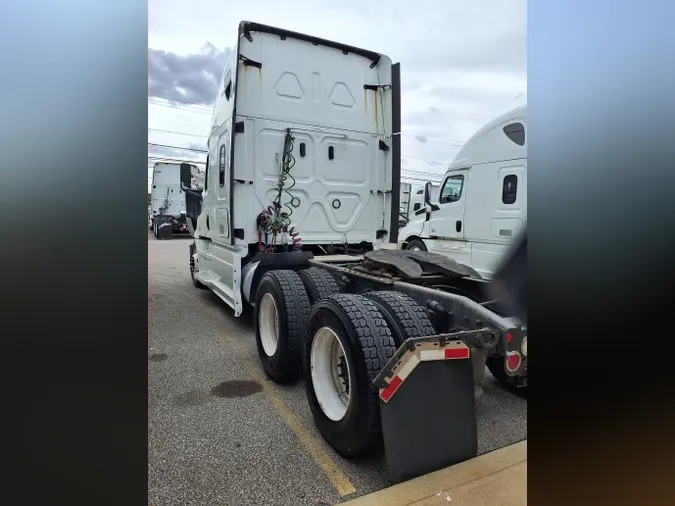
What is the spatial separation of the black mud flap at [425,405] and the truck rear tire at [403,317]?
354 millimetres

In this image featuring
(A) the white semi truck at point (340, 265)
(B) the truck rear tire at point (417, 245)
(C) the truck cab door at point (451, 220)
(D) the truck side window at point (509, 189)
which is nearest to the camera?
(A) the white semi truck at point (340, 265)

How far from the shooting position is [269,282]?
438cm

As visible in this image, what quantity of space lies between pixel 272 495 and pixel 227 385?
172 centimetres

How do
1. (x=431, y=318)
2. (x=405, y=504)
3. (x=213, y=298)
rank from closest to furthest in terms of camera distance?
(x=405, y=504) → (x=431, y=318) → (x=213, y=298)

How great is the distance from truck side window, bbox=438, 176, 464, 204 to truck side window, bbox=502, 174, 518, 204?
3.46 ft

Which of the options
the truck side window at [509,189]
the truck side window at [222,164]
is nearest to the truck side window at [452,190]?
the truck side window at [509,189]

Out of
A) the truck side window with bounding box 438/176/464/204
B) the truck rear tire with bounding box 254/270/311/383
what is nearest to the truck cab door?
the truck side window with bounding box 438/176/464/204

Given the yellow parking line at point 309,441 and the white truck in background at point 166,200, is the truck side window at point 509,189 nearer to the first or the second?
the yellow parking line at point 309,441

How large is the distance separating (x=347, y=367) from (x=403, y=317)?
18.7 inches

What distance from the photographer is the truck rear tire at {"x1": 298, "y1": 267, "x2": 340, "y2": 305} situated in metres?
4.15

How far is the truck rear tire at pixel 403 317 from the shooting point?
273 cm
